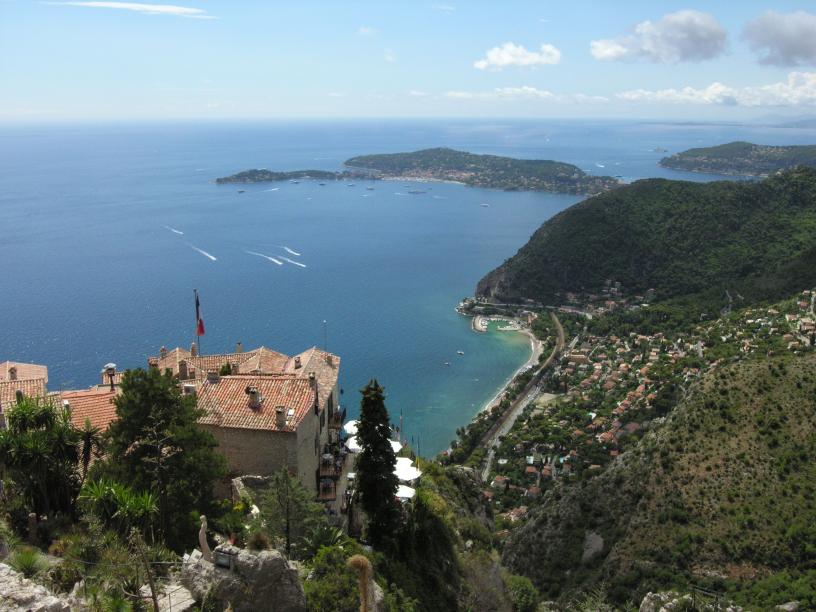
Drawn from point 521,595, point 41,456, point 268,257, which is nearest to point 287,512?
point 41,456

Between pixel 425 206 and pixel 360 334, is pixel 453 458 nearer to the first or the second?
pixel 360 334

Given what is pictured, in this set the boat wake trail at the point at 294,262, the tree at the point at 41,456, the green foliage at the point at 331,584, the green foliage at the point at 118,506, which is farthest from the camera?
the boat wake trail at the point at 294,262

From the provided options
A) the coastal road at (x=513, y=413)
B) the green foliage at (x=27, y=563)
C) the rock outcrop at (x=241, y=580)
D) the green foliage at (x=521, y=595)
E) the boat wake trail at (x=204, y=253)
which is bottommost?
the coastal road at (x=513, y=413)

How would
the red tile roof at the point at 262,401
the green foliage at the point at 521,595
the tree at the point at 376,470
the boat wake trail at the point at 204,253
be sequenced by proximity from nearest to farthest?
1. the tree at the point at 376,470
2. the red tile roof at the point at 262,401
3. the green foliage at the point at 521,595
4. the boat wake trail at the point at 204,253

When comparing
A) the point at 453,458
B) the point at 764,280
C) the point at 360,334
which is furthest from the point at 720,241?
the point at 453,458

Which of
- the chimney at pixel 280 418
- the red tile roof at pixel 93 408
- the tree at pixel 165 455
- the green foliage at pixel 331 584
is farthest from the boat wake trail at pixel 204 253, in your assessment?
the green foliage at pixel 331 584

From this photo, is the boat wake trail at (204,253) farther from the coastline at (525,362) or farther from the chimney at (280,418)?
the chimney at (280,418)
